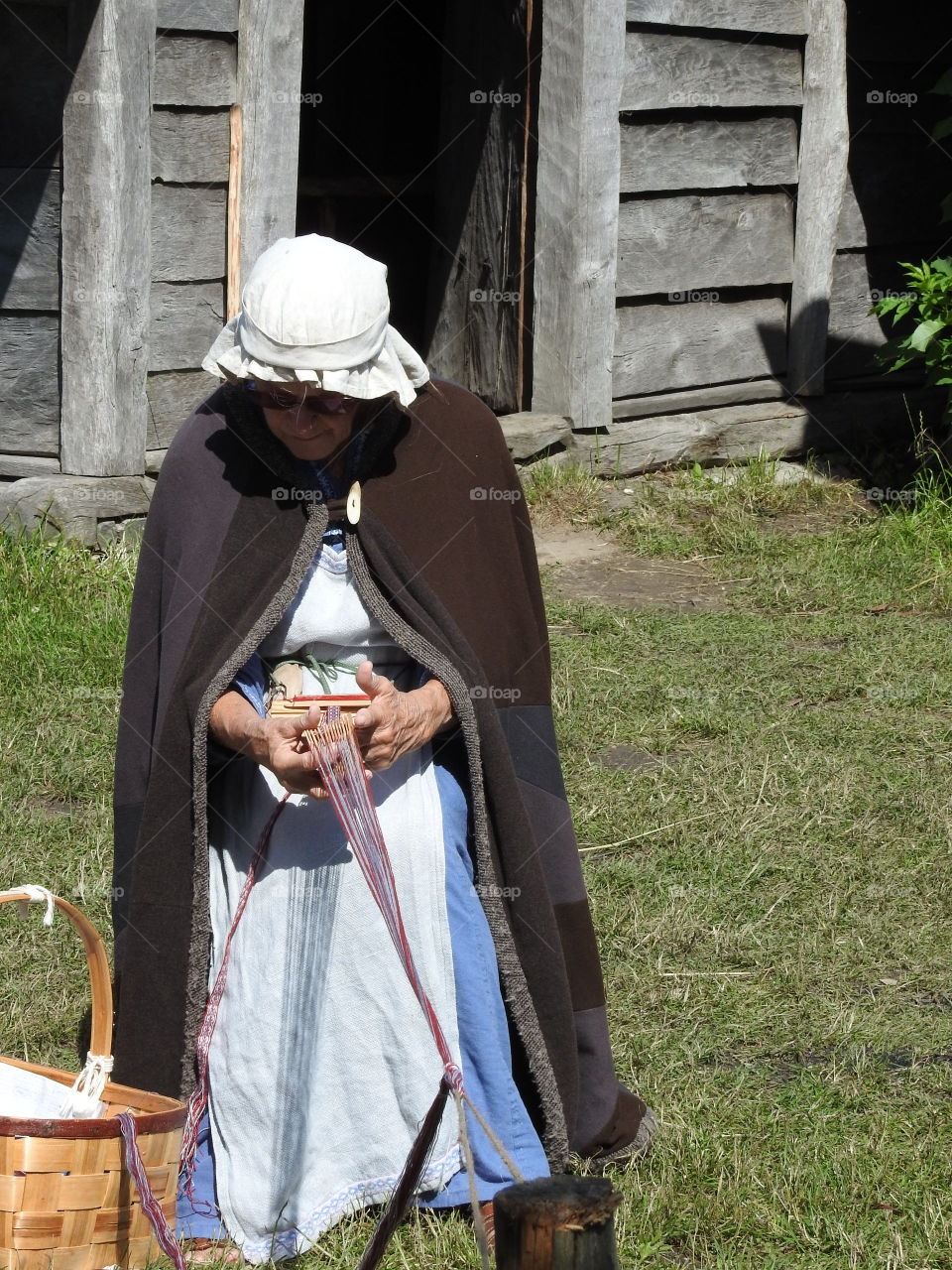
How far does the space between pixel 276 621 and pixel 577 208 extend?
16.3 ft

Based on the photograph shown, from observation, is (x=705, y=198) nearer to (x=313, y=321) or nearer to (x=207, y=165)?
(x=207, y=165)

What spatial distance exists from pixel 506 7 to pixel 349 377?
5275mm

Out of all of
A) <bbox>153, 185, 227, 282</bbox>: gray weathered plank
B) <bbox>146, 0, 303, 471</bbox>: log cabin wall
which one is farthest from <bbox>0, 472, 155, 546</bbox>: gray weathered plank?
<bbox>153, 185, 227, 282</bbox>: gray weathered plank

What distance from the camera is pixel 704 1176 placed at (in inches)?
120

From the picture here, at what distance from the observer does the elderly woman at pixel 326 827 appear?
2.79 meters

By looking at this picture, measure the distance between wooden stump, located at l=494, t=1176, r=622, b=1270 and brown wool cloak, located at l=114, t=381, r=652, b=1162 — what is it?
4.11 feet

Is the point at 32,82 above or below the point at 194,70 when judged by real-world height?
below

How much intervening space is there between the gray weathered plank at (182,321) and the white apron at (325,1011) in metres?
3.59

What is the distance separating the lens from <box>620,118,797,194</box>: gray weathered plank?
7.45 m

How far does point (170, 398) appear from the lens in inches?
246

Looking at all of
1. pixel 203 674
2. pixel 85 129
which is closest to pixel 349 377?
pixel 203 674

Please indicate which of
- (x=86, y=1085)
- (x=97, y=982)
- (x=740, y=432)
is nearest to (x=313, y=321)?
(x=97, y=982)

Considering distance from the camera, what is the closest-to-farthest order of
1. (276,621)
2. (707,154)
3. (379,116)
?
(276,621) → (707,154) → (379,116)

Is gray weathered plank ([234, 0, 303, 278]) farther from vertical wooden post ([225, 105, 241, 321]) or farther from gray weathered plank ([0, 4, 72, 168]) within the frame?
gray weathered plank ([0, 4, 72, 168])
